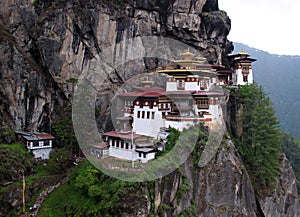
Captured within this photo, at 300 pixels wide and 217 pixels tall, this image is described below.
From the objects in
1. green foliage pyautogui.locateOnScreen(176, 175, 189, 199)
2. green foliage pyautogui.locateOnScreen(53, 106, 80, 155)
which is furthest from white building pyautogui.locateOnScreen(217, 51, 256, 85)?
green foliage pyautogui.locateOnScreen(53, 106, 80, 155)

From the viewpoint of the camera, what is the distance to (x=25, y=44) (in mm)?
31188

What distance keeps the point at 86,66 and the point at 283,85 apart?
134661mm

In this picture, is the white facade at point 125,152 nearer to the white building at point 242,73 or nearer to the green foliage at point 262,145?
the green foliage at point 262,145

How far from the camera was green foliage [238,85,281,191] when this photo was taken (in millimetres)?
31406

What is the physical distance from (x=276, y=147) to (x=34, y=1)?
29.6 metres

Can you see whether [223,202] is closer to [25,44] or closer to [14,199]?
[14,199]

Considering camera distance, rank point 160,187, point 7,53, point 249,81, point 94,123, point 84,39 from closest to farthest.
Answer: point 160,187 → point 7,53 → point 94,123 → point 84,39 → point 249,81

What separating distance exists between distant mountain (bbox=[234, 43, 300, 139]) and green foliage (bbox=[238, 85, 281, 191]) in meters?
70.1

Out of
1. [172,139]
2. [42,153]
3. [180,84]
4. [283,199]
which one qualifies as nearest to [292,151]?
[283,199]

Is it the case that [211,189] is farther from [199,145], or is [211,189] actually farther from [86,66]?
[86,66]

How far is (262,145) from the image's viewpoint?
3181cm

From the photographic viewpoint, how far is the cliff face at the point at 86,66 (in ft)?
82.6

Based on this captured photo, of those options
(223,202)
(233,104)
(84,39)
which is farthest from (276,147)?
(84,39)

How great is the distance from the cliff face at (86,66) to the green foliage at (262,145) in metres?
2.35
